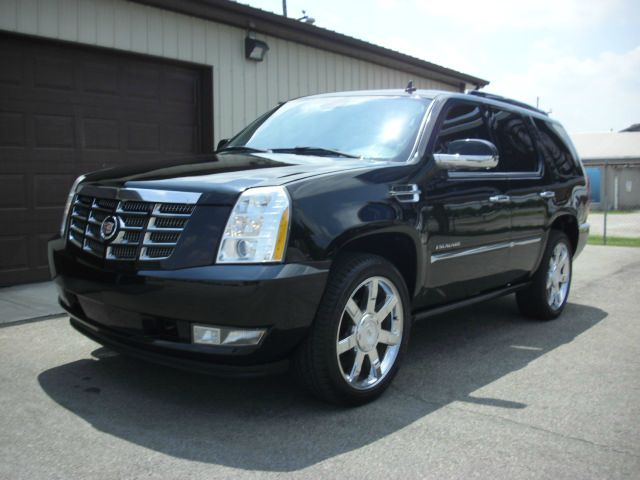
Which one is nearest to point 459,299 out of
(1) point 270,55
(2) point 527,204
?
(2) point 527,204

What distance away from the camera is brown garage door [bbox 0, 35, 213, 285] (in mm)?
7012

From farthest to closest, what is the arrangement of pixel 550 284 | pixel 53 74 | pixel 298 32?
pixel 298 32 < pixel 53 74 < pixel 550 284

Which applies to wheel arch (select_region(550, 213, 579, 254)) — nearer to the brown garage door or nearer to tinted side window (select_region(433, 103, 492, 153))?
tinted side window (select_region(433, 103, 492, 153))

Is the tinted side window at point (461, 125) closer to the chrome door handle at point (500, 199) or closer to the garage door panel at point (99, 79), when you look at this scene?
the chrome door handle at point (500, 199)

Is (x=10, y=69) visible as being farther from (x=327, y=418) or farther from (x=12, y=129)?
(x=327, y=418)

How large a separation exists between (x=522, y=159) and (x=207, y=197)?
123 inches

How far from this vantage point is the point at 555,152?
6031 mm

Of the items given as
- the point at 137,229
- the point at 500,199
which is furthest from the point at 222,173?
the point at 500,199

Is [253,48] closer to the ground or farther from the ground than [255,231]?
farther from the ground

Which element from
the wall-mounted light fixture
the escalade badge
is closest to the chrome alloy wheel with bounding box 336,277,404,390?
the escalade badge

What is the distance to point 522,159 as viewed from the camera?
5.45 metres

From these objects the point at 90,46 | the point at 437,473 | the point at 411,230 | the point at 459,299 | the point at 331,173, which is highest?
the point at 90,46

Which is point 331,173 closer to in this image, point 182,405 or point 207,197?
point 207,197

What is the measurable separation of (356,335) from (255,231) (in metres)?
0.87
